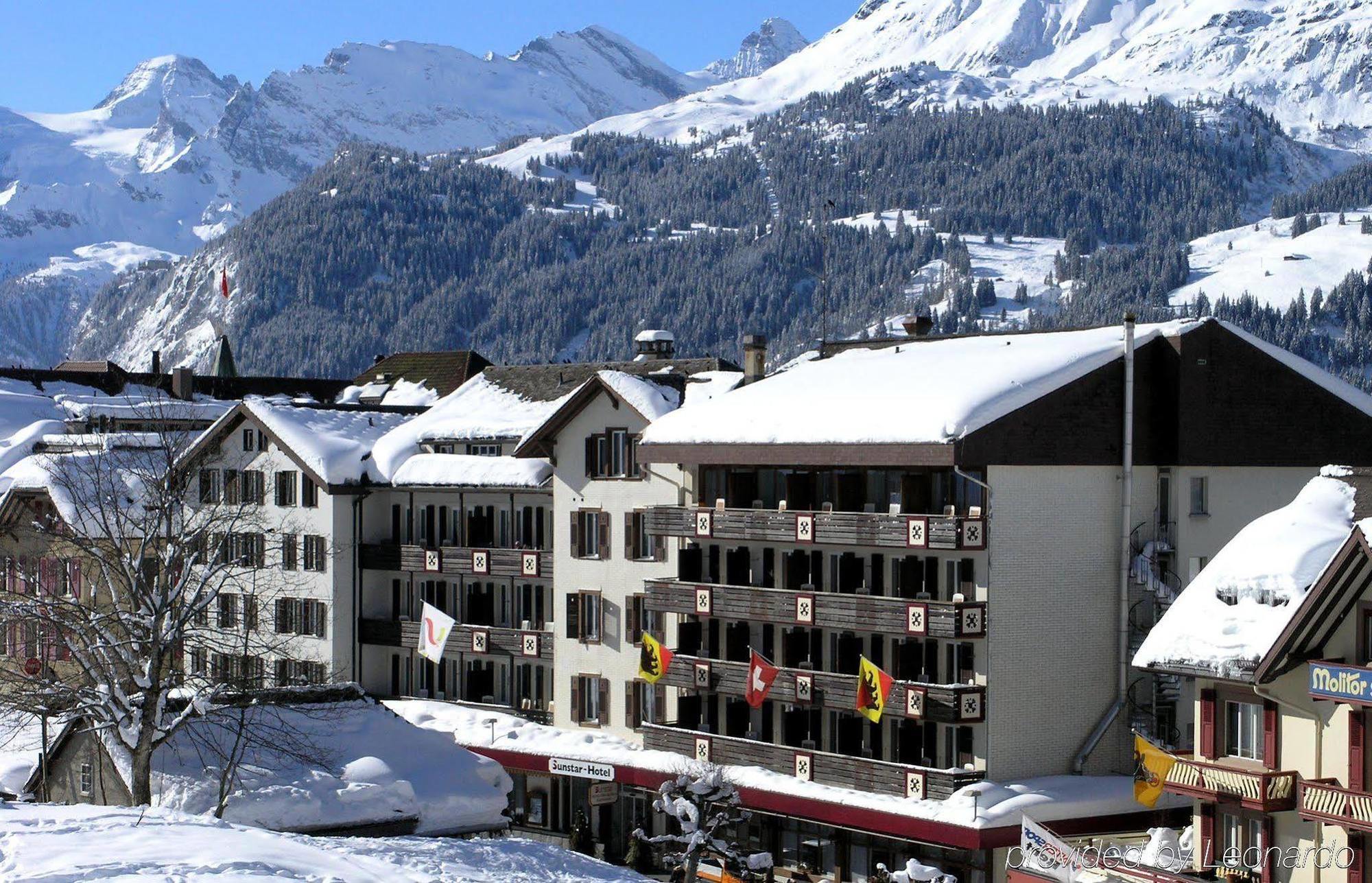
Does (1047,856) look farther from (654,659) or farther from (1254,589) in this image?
(654,659)

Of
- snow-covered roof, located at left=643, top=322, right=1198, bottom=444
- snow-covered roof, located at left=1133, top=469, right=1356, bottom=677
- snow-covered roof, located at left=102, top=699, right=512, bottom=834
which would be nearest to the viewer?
snow-covered roof, located at left=1133, top=469, right=1356, bottom=677

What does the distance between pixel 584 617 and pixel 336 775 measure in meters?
21.6

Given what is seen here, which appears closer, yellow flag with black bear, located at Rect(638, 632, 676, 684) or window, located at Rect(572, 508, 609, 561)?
yellow flag with black bear, located at Rect(638, 632, 676, 684)

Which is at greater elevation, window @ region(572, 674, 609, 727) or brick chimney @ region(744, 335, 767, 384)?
brick chimney @ region(744, 335, 767, 384)

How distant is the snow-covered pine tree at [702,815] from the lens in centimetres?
6106

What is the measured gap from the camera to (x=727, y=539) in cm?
7031

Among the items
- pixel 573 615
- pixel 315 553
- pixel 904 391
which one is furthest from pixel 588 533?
pixel 904 391

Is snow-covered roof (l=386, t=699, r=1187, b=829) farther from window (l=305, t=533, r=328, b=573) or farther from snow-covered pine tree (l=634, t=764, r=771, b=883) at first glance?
window (l=305, t=533, r=328, b=573)

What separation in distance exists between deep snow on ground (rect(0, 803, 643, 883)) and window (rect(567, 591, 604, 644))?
32.0 meters

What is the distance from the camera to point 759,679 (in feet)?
219

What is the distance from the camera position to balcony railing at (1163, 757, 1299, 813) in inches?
1866

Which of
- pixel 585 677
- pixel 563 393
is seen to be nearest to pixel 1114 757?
pixel 585 677

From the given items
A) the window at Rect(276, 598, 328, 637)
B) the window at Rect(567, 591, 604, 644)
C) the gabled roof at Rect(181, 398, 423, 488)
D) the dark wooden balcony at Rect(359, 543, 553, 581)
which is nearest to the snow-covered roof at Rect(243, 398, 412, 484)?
the gabled roof at Rect(181, 398, 423, 488)

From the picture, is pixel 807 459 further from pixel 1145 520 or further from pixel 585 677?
pixel 585 677
